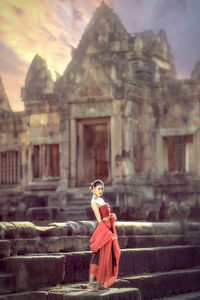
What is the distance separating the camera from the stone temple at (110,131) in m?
21.6

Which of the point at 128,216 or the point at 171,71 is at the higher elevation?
the point at 171,71

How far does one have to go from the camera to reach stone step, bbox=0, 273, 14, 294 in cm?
Result: 877

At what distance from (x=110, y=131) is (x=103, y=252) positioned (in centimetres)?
1323

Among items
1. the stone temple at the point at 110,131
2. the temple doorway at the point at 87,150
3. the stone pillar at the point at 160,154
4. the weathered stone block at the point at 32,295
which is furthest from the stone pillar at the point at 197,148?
the weathered stone block at the point at 32,295

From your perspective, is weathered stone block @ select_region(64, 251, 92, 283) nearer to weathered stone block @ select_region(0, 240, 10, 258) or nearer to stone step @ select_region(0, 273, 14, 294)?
weathered stone block @ select_region(0, 240, 10, 258)

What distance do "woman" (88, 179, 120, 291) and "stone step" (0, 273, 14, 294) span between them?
1.09 m

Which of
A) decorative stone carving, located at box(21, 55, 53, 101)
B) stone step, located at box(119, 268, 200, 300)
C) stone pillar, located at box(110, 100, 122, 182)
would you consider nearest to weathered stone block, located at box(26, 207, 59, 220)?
stone pillar, located at box(110, 100, 122, 182)

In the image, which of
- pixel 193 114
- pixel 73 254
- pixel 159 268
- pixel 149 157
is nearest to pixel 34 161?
pixel 149 157

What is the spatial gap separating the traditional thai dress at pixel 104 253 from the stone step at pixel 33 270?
66 centimetres

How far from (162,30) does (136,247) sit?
19428 millimetres


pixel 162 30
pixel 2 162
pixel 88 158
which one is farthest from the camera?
pixel 162 30

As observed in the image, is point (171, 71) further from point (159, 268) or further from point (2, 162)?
point (159, 268)

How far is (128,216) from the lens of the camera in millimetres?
17859

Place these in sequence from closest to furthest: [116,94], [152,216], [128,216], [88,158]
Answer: [128,216]
[152,216]
[116,94]
[88,158]
